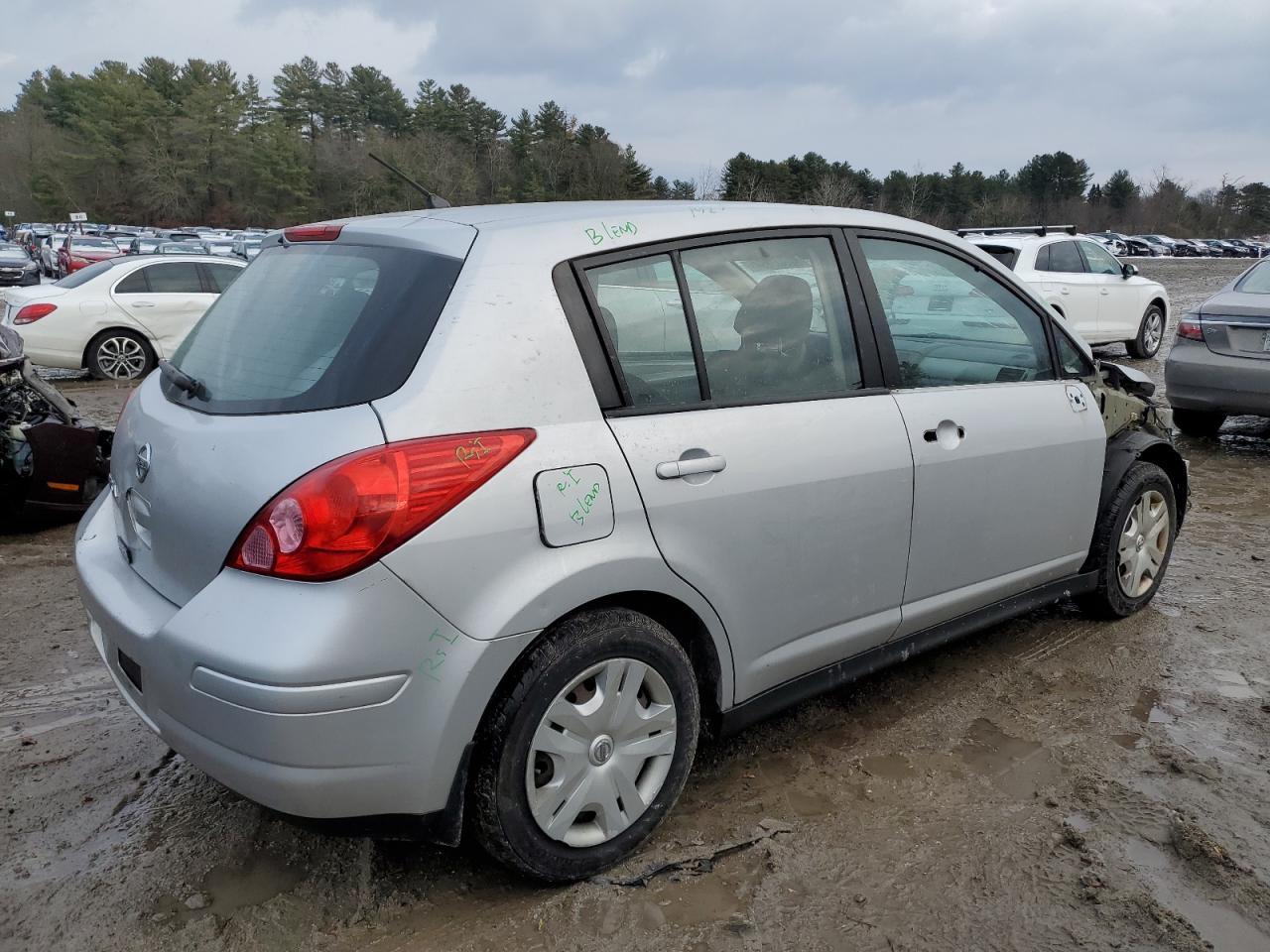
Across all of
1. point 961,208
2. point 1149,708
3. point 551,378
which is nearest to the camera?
point 551,378

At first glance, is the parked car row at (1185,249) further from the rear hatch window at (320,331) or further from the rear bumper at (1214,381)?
the rear hatch window at (320,331)

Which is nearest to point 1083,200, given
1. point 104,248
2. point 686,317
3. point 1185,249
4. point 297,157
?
point 1185,249

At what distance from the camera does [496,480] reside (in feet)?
7.32

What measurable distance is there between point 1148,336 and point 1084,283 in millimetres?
1925

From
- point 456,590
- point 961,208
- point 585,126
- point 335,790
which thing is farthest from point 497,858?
point 961,208

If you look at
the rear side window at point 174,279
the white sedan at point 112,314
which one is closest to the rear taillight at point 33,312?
the white sedan at point 112,314

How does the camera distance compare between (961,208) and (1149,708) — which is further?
(961,208)

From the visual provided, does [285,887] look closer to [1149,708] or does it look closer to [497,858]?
[497,858]

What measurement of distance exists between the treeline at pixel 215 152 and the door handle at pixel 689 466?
65444 mm

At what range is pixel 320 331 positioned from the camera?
249cm

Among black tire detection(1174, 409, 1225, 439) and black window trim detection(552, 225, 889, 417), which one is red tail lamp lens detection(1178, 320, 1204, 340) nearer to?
black tire detection(1174, 409, 1225, 439)

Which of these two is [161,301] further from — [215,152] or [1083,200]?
[1083,200]

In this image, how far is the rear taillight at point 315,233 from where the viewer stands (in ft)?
9.32

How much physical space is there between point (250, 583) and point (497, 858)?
90 centimetres
